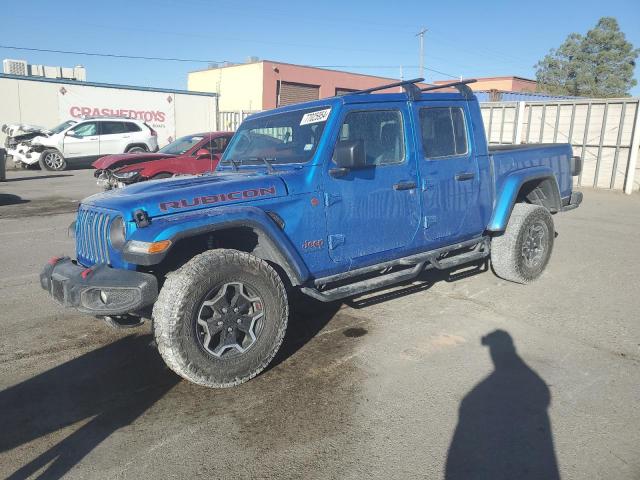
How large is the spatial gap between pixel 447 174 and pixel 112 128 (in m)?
17.0

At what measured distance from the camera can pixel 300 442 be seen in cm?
285

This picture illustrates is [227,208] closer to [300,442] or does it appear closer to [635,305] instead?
[300,442]

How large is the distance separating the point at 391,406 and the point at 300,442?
0.68m

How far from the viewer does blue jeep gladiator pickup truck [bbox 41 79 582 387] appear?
128 inches

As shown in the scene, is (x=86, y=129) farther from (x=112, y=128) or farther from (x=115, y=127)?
(x=115, y=127)

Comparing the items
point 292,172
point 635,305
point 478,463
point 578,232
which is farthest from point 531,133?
point 478,463

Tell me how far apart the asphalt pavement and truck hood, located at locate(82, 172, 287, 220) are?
3.60 feet

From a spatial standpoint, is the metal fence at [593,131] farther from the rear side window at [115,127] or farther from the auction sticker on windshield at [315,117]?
the rear side window at [115,127]

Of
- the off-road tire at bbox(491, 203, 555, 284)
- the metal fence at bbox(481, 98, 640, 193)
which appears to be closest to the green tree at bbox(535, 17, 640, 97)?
the metal fence at bbox(481, 98, 640, 193)

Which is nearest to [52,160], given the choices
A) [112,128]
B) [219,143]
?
[112,128]

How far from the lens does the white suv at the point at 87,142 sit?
18.2 meters

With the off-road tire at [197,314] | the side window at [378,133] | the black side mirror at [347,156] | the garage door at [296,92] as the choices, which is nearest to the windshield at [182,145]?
the side window at [378,133]

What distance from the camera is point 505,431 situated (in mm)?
2910

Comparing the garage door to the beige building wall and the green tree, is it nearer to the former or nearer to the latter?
the beige building wall
